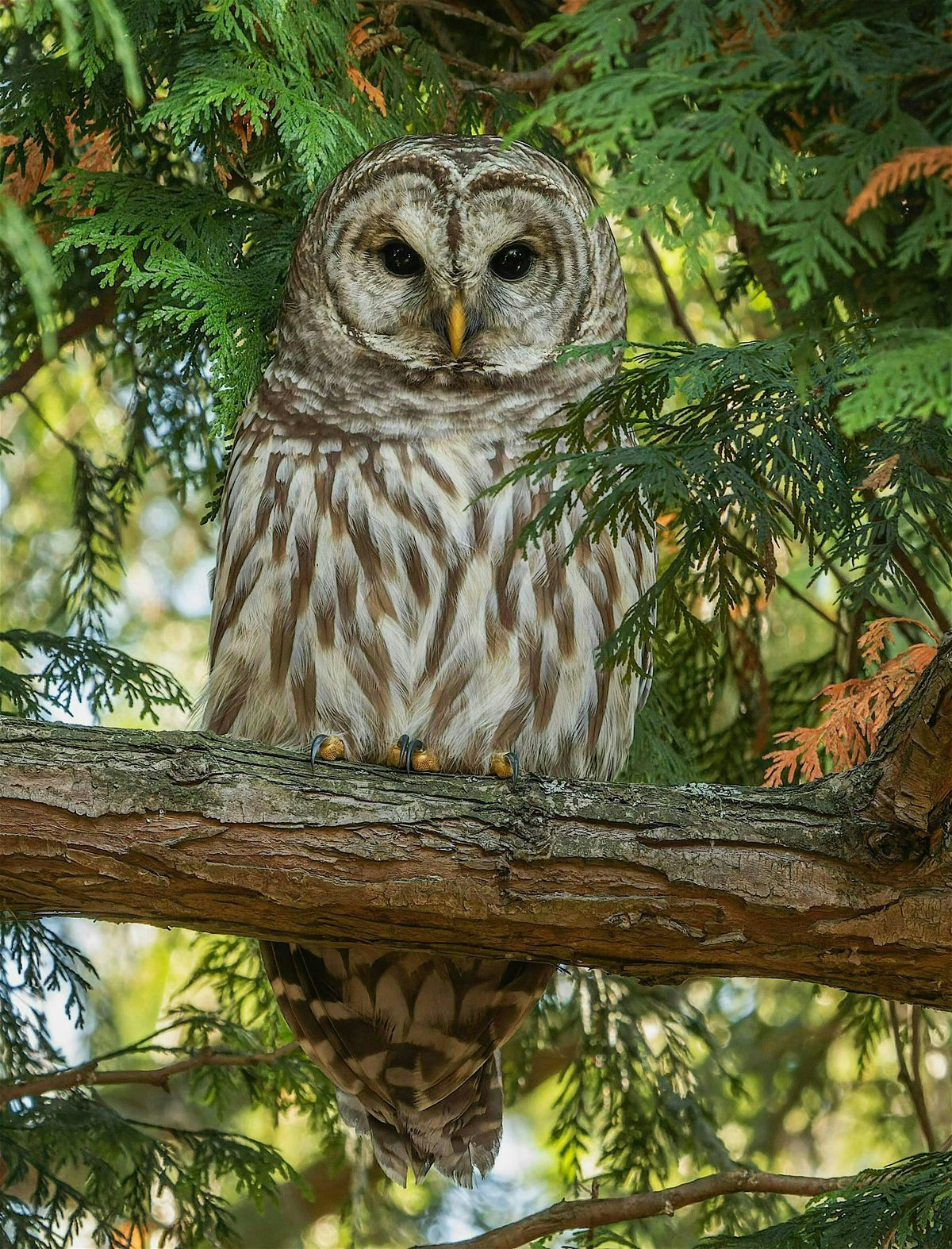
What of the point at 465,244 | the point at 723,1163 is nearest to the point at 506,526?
the point at 465,244

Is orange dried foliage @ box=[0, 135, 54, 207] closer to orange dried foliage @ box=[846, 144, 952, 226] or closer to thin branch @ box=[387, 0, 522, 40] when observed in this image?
thin branch @ box=[387, 0, 522, 40]

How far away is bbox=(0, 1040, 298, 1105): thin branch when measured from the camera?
3.65 m

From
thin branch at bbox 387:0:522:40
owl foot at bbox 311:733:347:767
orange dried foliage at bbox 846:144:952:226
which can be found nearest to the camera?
orange dried foliage at bbox 846:144:952:226

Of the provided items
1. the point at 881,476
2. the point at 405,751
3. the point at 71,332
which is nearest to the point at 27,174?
the point at 71,332

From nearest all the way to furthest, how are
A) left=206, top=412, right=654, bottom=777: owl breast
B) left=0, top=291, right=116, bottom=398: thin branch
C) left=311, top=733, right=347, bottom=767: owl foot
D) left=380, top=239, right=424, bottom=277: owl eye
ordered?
left=311, top=733, right=347, bottom=767: owl foot, left=206, top=412, right=654, bottom=777: owl breast, left=380, top=239, right=424, bottom=277: owl eye, left=0, top=291, right=116, bottom=398: thin branch

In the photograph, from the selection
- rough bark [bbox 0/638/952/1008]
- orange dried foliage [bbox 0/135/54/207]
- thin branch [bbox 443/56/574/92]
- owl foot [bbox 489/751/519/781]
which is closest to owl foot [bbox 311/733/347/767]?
owl foot [bbox 489/751/519/781]

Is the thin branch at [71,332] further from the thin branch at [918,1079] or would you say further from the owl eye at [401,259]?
the thin branch at [918,1079]

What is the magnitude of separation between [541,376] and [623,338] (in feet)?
1.49

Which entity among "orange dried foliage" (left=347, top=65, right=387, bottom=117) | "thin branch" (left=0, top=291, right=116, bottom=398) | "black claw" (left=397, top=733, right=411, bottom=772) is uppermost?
"orange dried foliage" (left=347, top=65, right=387, bottom=117)

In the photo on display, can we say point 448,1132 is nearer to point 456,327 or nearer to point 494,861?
point 494,861

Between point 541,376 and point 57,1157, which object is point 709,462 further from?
point 57,1157

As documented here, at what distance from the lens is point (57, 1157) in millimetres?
3957

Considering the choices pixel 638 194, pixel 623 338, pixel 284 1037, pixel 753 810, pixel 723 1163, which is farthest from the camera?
pixel 284 1037

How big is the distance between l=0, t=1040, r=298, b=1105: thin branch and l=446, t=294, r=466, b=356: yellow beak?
1.84 metres
